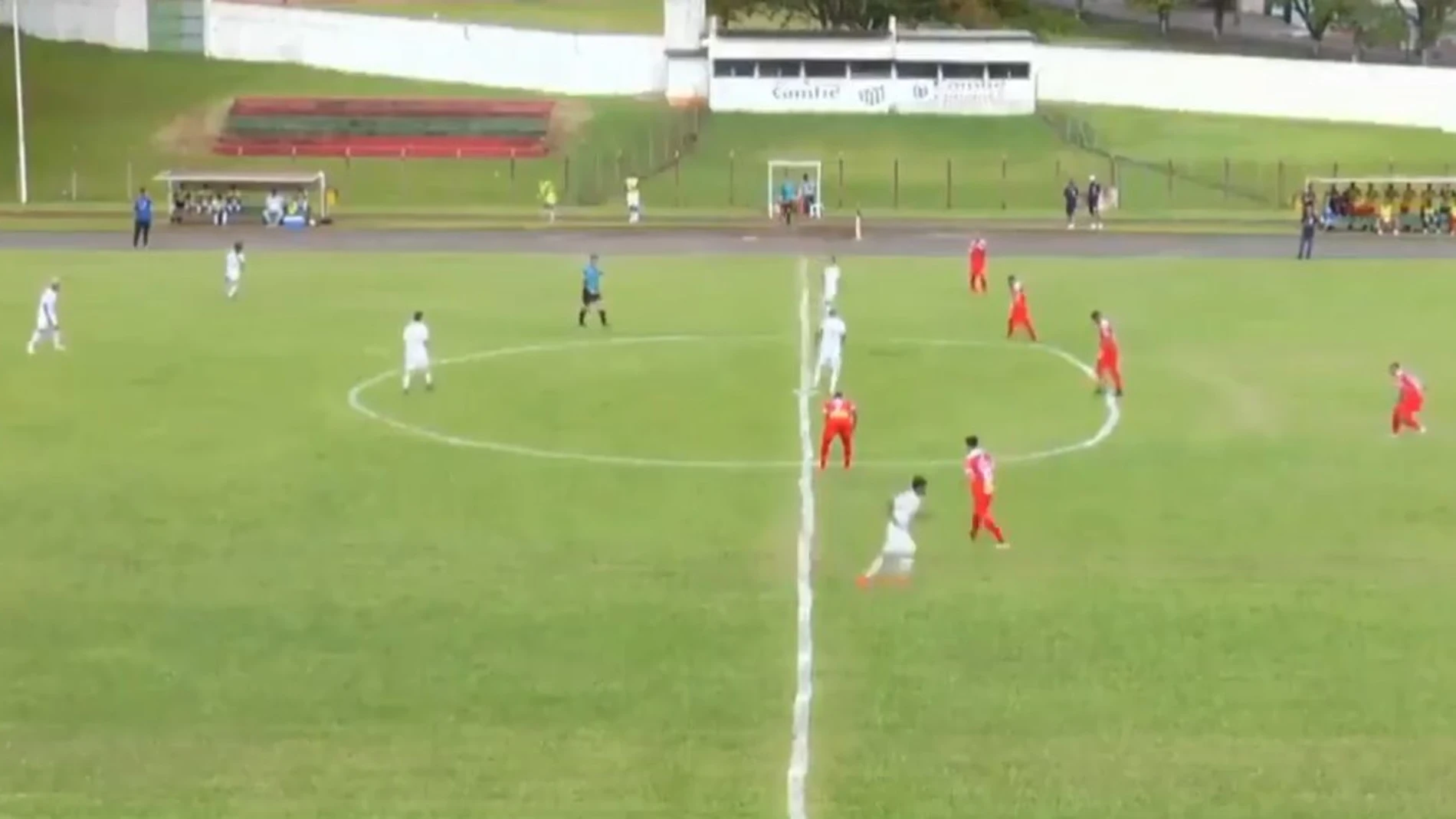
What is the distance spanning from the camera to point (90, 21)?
104 metres

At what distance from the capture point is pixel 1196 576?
27422 millimetres

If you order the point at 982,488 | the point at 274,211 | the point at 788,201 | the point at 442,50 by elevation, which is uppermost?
the point at 442,50

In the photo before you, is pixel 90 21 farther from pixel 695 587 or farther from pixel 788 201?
pixel 695 587

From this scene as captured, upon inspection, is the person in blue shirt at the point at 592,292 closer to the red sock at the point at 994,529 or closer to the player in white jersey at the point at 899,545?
the red sock at the point at 994,529

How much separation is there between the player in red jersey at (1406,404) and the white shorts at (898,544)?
13.4 m

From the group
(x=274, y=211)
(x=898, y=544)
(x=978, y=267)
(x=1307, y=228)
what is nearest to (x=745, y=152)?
(x=274, y=211)

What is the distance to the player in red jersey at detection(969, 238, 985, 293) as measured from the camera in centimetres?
5578

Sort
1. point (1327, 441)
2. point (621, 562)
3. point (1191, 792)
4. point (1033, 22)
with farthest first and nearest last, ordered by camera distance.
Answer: point (1033, 22)
point (1327, 441)
point (621, 562)
point (1191, 792)

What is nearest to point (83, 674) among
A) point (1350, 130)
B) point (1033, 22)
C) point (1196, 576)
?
point (1196, 576)

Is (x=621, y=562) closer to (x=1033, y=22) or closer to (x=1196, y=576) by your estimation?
(x=1196, y=576)

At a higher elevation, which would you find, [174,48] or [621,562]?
[174,48]

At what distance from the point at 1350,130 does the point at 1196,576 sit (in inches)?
2885

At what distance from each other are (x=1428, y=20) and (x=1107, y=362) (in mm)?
83389

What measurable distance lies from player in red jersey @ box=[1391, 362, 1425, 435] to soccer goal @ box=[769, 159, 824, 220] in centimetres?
4156
